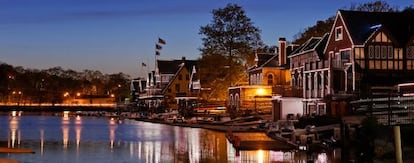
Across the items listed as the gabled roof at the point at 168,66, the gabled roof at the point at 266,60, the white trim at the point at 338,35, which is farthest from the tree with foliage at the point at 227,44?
the gabled roof at the point at 168,66

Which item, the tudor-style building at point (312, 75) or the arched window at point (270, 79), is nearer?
the tudor-style building at point (312, 75)

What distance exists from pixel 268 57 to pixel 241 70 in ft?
12.8

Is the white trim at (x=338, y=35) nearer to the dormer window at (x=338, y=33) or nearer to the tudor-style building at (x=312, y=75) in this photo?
the dormer window at (x=338, y=33)

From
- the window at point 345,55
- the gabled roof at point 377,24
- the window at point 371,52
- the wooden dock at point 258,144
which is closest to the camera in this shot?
the wooden dock at point 258,144

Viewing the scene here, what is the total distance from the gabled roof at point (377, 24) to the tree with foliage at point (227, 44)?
2405 cm

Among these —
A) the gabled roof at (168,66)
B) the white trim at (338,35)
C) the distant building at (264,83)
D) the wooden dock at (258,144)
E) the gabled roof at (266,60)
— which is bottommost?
the wooden dock at (258,144)

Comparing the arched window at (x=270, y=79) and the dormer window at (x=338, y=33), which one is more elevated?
the dormer window at (x=338, y=33)

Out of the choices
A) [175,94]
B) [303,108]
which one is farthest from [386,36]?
[175,94]

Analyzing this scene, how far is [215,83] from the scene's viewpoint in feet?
295

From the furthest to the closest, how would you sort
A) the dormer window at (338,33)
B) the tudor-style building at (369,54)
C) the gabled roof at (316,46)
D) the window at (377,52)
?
1. the gabled roof at (316,46)
2. the dormer window at (338,33)
3. the window at (377,52)
4. the tudor-style building at (369,54)

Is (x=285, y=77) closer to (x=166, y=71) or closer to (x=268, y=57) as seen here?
(x=268, y=57)

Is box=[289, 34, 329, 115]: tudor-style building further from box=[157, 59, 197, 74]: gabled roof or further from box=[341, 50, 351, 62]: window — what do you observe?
box=[157, 59, 197, 74]: gabled roof

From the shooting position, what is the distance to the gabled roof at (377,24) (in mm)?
63719

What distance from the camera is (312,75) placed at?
220ft
